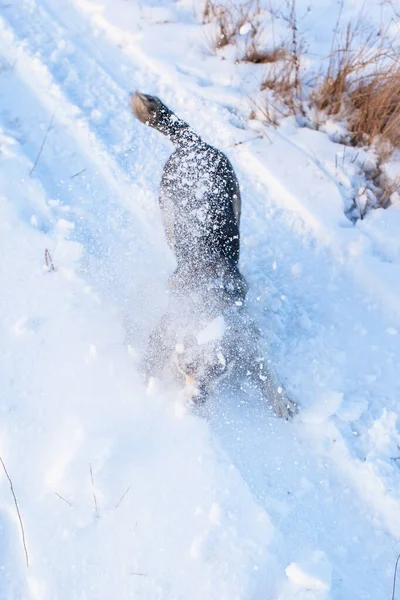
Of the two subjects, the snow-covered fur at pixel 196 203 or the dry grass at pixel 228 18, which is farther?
the dry grass at pixel 228 18

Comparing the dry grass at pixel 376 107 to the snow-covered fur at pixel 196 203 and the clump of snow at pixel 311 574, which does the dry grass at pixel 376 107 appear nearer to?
the snow-covered fur at pixel 196 203

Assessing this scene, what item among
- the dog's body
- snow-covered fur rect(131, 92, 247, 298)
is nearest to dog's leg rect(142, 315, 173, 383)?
the dog's body

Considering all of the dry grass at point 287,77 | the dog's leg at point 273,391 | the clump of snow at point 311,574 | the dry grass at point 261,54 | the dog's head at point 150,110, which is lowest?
the clump of snow at point 311,574

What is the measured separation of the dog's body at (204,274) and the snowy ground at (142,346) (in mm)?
175

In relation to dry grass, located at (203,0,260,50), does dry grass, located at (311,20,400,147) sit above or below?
below

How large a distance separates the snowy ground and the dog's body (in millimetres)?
175

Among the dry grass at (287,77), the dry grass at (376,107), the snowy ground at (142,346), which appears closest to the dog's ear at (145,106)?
the snowy ground at (142,346)

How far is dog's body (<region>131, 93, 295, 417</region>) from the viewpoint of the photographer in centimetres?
245

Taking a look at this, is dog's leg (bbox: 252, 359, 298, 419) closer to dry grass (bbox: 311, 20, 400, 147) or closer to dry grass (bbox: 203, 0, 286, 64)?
dry grass (bbox: 311, 20, 400, 147)

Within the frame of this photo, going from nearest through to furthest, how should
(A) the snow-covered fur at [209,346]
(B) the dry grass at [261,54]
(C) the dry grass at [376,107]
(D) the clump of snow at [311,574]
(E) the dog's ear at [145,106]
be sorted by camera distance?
1. (D) the clump of snow at [311,574]
2. (A) the snow-covered fur at [209,346]
3. (E) the dog's ear at [145,106]
4. (C) the dry grass at [376,107]
5. (B) the dry grass at [261,54]

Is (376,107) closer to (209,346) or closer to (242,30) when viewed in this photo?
(242,30)

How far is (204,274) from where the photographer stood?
8.30 ft

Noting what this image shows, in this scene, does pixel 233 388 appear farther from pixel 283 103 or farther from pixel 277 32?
pixel 277 32

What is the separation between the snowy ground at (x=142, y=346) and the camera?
2113mm
